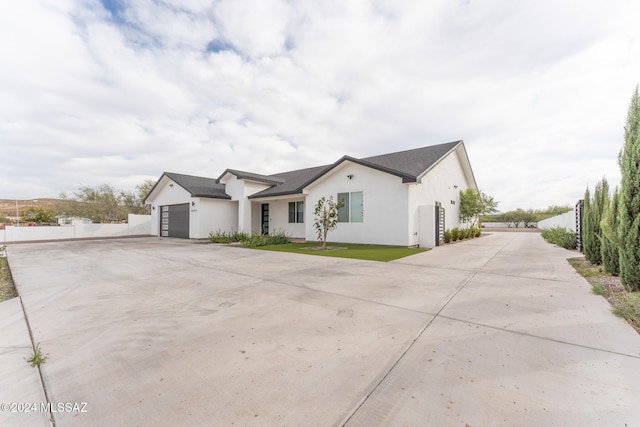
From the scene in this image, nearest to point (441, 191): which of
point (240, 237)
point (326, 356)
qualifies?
point (240, 237)

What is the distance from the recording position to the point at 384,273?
625cm

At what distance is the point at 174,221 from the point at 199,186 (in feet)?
11.8

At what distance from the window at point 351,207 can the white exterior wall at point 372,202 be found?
0.68ft

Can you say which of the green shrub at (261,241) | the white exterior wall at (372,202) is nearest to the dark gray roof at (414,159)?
the white exterior wall at (372,202)

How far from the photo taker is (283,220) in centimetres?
1778

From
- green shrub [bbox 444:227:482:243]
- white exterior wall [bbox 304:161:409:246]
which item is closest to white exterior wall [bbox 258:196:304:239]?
white exterior wall [bbox 304:161:409:246]

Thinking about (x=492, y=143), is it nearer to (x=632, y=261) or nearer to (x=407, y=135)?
(x=407, y=135)

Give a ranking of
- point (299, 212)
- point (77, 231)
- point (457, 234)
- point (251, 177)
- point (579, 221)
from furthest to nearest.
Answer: point (77, 231) → point (299, 212) → point (251, 177) → point (457, 234) → point (579, 221)

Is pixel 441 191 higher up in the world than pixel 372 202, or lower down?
higher up

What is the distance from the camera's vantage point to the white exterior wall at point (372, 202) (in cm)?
1164

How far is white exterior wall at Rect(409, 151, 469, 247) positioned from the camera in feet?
38.7

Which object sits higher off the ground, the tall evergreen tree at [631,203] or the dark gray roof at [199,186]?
the dark gray roof at [199,186]

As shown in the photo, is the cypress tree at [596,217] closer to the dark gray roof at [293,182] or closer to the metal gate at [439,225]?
the metal gate at [439,225]

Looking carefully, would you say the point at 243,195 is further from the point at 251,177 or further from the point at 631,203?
the point at 631,203
